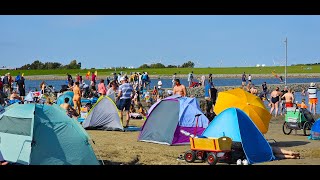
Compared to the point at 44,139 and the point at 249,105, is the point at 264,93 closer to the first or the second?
the point at 249,105

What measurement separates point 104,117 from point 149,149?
4.58m

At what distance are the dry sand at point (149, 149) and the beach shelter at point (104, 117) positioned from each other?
47cm

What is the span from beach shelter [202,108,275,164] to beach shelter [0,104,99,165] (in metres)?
3.13

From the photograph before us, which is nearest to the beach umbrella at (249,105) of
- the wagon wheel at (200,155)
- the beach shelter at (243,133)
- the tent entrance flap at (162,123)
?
the tent entrance flap at (162,123)

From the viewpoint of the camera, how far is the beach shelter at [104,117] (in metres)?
18.3

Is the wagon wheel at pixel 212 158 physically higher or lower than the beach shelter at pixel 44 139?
lower

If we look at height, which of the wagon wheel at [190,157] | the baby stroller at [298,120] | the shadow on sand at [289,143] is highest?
the baby stroller at [298,120]

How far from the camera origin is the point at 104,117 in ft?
60.8

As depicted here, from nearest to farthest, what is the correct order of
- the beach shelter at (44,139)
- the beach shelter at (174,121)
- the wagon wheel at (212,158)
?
the beach shelter at (44,139) → the wagon wheel at (212,158) → the beach shelter at (174,121)

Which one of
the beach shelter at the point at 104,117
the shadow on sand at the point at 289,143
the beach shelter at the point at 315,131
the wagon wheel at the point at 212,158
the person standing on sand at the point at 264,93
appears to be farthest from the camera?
the person standing on sand at the point at 264,93

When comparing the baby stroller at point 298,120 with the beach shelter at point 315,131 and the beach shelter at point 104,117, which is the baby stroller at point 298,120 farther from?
the beach shelter at point 104,117

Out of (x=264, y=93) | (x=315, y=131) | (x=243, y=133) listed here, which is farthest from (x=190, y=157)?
(x=264, y=93)
